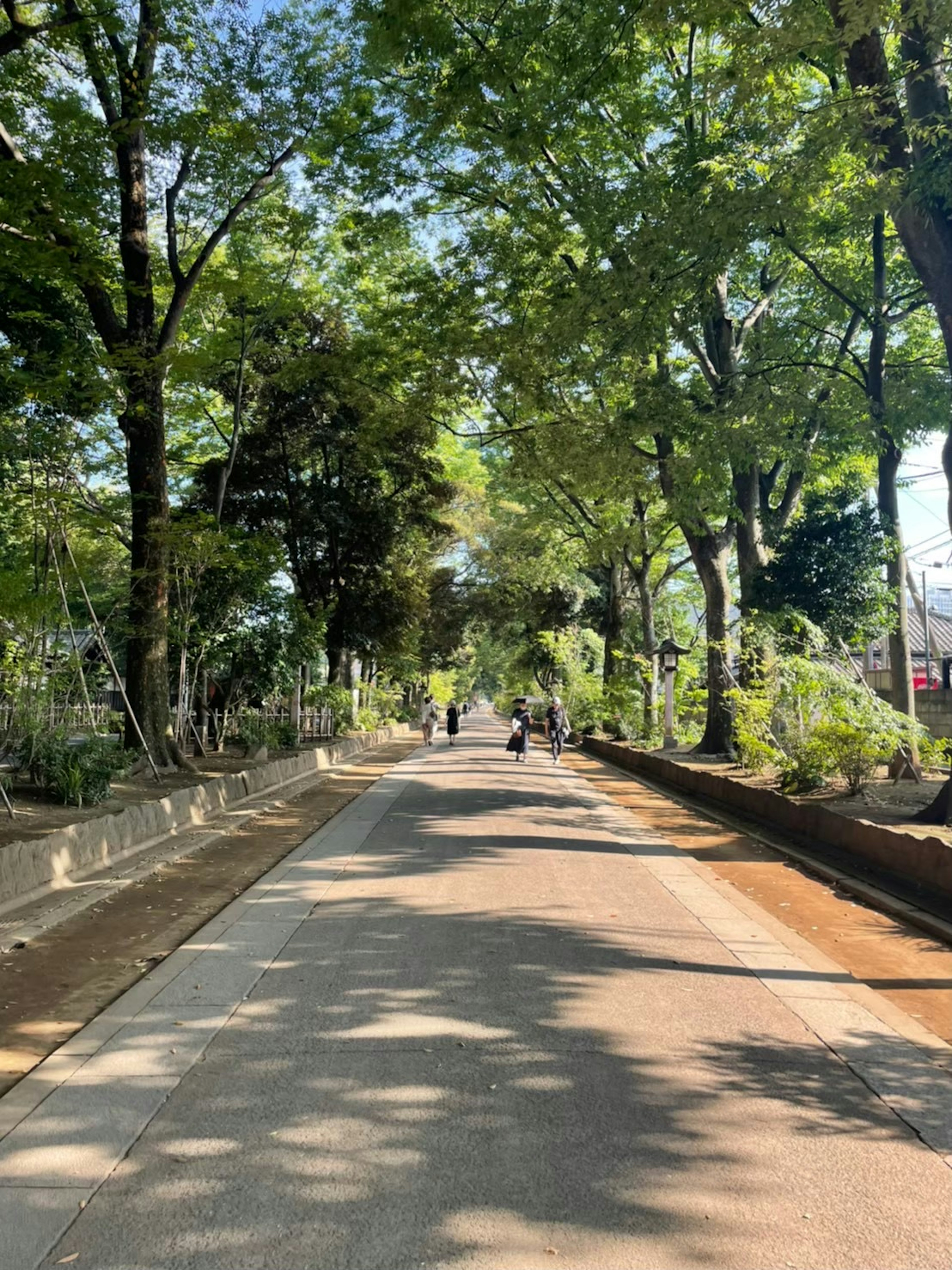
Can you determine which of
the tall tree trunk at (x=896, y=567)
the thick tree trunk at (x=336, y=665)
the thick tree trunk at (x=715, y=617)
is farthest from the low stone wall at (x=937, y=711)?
the thick tree trunk at (x=336, y=665)

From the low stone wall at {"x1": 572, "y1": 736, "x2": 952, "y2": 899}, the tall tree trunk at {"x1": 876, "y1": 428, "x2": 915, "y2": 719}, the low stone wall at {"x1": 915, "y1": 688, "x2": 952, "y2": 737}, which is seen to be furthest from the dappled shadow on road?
the low stone wall at {"x1": 915, "y1": 688, "x2": 952, "y2": 737}

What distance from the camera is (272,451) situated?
26000mm

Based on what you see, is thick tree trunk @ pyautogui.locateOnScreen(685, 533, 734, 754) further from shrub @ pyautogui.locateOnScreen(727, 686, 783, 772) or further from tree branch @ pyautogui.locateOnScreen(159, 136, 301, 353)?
tree branch @ pyautogui.locateOnScreen(159, 136, 301, 353)

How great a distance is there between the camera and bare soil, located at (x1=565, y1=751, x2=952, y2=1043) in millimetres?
5789

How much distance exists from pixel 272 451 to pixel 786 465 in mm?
13755

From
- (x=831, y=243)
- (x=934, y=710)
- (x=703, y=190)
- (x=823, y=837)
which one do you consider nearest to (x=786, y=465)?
(x=831, y=243)

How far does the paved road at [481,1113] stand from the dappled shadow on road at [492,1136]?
1cm

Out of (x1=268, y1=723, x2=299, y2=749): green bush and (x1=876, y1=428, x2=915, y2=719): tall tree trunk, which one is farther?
(x1=268, y1=723, x2=299, y2=749): green bush

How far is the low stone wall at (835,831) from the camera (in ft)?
26.2

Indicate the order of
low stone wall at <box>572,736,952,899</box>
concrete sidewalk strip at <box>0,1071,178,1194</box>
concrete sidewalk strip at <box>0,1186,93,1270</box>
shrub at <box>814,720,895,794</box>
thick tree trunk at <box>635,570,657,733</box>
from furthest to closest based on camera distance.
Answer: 1. thick tree trunk at <box>635,570,657,733</box>
2. shrub at <box>814,720,895,794</box>
3. low stone wall at <box>572,736,952,899</box>
4. concrete sidewalk strip at <box>0,1071,178,1194</box>
5. concrete sidewalk strip at <box>0,1186,93,1270</box>

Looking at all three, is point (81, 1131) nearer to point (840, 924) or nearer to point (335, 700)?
point (840, 924)

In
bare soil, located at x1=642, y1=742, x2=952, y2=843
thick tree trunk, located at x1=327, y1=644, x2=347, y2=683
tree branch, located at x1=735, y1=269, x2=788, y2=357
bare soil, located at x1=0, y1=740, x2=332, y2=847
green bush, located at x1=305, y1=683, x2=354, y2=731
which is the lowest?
bare soil, located at x1=642, y1=742, x2=952, y2=843

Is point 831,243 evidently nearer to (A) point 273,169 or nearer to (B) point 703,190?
(B) point 703,190

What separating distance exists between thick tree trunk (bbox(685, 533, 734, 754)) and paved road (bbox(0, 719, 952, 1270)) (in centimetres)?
1341
